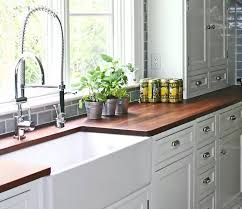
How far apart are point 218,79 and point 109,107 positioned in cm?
167

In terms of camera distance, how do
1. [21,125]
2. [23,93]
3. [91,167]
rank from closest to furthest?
[91,167], [21,125], [23,93]

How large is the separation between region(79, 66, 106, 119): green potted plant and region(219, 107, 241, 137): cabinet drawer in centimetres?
101

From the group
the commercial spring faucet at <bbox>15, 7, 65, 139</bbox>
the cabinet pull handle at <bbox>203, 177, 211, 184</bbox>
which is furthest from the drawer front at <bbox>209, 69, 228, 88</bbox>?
the commercial spring faucet at <bbox>15, 7, 65, 139</bbox>

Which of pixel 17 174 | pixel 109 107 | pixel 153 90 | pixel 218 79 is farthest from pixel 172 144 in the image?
pixel 218 79

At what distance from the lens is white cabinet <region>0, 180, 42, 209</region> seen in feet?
7.27

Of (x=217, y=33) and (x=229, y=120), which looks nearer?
(x=229, y=120)

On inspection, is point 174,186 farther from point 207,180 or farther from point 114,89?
point 114,89

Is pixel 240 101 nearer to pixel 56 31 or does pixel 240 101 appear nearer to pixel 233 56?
pixel 233 56

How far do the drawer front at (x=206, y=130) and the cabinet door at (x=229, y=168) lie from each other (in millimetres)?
232

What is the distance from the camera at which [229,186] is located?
4664 mm

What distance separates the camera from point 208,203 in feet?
13.9

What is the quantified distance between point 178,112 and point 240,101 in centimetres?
88

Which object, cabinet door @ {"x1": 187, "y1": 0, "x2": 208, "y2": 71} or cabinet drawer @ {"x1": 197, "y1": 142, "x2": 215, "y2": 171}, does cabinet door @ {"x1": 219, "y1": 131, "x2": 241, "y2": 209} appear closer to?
cabinet drawer @ {"x1": 197, "y1": 142, "x2": 215, "y2": 171}

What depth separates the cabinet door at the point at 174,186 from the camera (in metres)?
3.42
